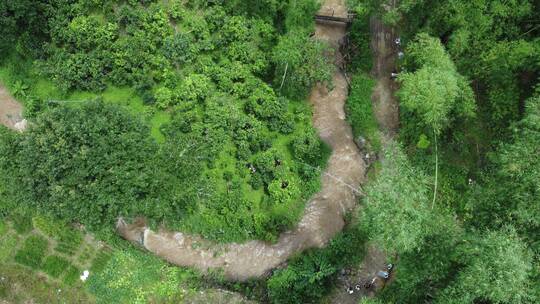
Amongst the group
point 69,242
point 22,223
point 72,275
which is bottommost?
point 72,275

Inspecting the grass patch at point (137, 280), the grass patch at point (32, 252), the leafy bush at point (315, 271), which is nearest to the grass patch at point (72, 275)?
the grass patch at point (137, 280)

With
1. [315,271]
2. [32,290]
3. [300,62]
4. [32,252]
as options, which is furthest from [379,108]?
[32,290]

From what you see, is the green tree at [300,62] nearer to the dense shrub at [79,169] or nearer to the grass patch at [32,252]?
the dense shrub at [79,169]

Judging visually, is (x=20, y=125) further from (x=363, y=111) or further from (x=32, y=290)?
(x=363, y=111)

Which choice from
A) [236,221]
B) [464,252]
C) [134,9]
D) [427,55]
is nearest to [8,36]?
[134,9]

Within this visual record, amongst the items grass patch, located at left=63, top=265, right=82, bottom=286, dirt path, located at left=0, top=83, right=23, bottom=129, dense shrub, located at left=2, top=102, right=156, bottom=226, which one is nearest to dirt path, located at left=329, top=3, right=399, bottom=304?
dense shrub, located at left=2, top=102, right=156, bottom=226

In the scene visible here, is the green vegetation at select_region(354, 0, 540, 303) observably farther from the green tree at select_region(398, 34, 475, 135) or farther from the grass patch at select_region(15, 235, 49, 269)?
the grass patch at select_region(15, 235, 49, 269)
